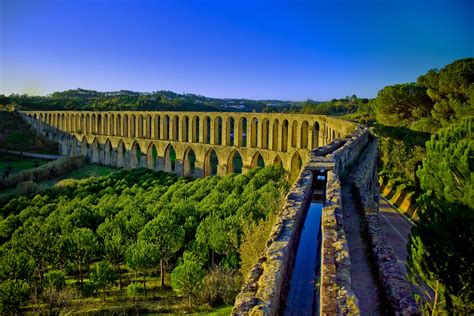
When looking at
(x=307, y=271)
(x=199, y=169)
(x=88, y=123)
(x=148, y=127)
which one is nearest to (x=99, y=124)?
(x=88, y=123)

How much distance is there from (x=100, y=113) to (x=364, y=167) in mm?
43459

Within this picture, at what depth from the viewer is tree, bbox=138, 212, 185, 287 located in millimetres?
15188

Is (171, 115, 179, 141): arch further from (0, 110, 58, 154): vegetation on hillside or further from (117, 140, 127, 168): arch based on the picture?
(0, 110, 58, 154): vegetation on hillside

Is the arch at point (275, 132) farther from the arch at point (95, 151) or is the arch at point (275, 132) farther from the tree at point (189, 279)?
the arch at point (95, 151)

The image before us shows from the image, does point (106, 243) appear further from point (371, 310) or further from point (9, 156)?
point (9, 156)

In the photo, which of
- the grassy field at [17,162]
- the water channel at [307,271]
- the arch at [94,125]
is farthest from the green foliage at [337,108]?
the water channel at [307,271]

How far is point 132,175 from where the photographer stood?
115 feet

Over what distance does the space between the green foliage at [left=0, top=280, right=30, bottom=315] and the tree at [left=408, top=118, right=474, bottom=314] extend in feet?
41.8

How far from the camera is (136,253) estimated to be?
14430mm

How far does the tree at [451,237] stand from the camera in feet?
23.7

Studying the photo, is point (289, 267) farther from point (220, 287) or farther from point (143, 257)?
point (143, 257)

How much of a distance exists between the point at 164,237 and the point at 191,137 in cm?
2212

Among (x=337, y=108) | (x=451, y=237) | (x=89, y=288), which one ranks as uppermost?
(x=337, y=108)

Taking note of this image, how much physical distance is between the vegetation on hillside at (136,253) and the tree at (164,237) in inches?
1.6
